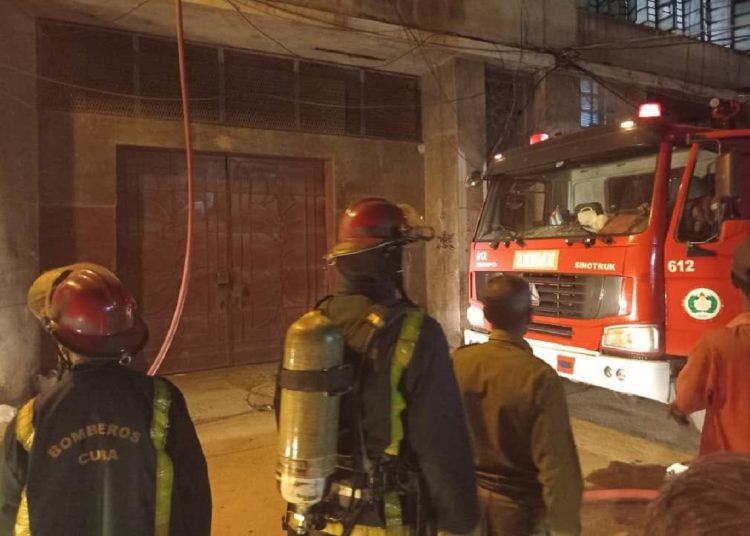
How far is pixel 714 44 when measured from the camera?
1165cm

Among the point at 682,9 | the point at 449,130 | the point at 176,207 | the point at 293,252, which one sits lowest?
the point at 293,252

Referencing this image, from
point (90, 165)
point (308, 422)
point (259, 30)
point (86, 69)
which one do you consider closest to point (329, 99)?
point (259, 30)

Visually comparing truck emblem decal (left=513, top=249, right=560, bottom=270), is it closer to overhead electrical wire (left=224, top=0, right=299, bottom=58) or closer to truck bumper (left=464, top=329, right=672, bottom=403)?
truck bumper (left=464, top=329, right=672, bottom=403)

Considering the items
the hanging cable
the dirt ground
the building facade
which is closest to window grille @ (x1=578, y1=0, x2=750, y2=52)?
the building facade

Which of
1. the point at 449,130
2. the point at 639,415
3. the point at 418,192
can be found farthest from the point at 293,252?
the point at 639,415

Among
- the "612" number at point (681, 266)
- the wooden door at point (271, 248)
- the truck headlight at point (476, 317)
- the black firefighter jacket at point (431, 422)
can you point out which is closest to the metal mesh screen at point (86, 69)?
the wooden door at point (271, 248)

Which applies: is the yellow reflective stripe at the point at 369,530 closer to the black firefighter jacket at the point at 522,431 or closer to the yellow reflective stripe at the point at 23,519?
the black firefighter jacket at the point at 522,431

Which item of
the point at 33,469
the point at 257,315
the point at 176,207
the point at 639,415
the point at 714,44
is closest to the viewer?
the point at 33,469

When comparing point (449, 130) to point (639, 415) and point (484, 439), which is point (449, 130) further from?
point (484, 439)

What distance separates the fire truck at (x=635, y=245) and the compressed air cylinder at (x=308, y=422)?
10.7 feet

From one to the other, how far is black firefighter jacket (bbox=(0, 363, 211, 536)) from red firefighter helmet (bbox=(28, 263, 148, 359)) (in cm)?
7

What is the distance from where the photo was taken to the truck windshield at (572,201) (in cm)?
468

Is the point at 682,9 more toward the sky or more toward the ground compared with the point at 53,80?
more toward the sky

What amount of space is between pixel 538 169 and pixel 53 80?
17.9ft
